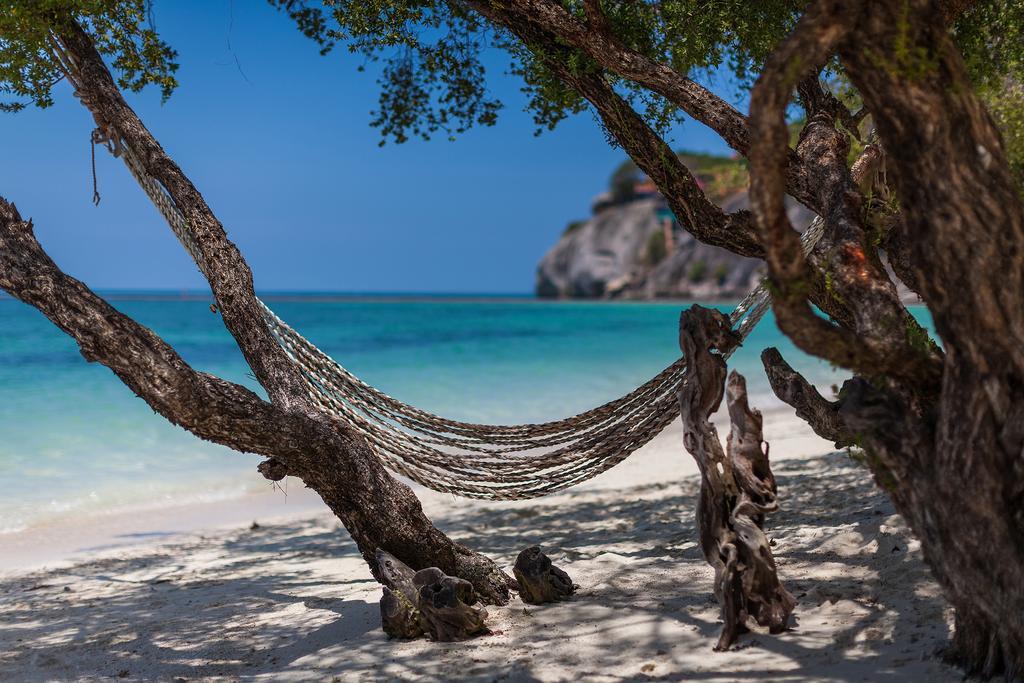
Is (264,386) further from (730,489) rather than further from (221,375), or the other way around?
(221,375)

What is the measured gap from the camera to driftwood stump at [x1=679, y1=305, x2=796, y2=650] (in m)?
2.47

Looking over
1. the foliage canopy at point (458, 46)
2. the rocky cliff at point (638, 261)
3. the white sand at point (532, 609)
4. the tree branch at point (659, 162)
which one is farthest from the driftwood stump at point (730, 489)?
the rocky cliff at point (638, 261)

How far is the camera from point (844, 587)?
9.36 feet

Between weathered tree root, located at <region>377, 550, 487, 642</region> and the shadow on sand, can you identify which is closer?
the shadow on sand

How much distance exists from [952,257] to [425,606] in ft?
5.83

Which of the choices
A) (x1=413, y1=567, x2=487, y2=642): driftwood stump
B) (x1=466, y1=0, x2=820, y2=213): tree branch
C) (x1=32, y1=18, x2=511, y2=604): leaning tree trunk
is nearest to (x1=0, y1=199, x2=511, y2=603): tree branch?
(x1=32, y1=18, x2=511, y2=604): leaning tree trunk

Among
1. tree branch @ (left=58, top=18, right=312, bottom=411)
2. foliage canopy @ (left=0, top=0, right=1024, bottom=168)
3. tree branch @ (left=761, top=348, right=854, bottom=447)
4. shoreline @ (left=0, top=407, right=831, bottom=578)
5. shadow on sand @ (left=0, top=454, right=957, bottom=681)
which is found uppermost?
foliage canopy @ (left=0, top=0, right=1024, bottom=168)

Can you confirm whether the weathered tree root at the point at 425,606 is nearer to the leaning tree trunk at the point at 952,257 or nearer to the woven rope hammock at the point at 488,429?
the woven rope hammock at the point at 488,429

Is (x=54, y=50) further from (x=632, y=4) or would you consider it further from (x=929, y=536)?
(x=929, y=536)

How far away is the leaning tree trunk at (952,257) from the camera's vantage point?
186 centimetres

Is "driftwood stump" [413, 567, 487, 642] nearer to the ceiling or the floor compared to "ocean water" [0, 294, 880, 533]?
nearer to the floor

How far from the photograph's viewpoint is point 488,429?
3461 millimetres

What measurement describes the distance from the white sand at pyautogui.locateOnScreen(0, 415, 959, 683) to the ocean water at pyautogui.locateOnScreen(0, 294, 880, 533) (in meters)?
1.63

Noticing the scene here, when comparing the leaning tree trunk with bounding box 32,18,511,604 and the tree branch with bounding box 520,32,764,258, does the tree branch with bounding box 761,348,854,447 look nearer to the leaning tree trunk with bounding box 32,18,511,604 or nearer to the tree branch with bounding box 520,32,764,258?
the tree branch with bounding box 520,32,764,258
